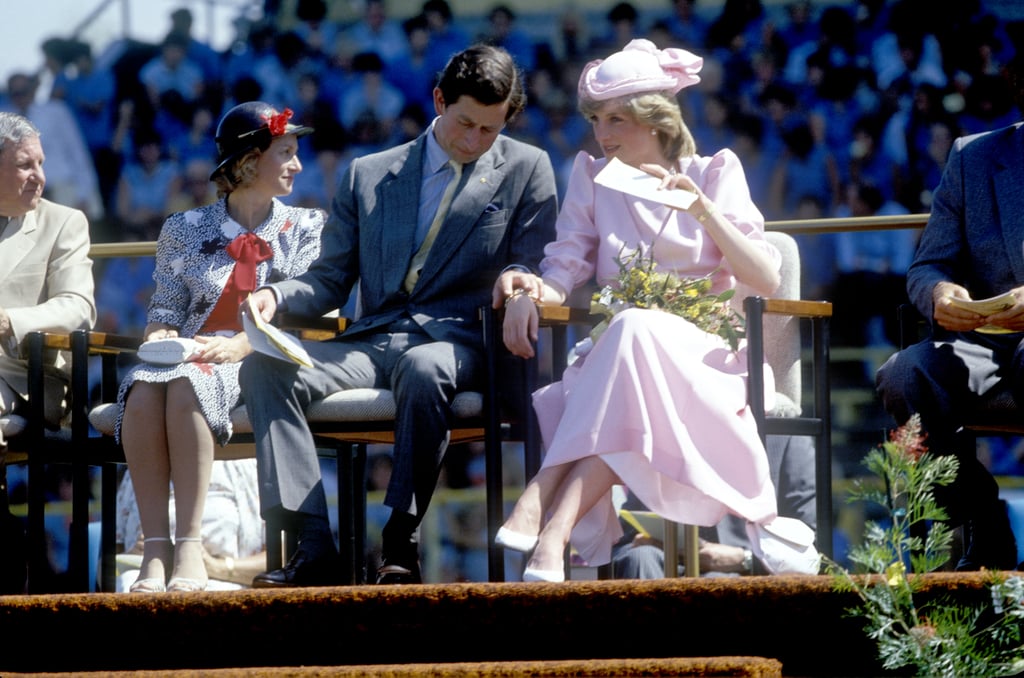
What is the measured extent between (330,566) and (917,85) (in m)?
3.94

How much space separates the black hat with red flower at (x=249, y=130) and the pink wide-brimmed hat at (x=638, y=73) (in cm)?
89

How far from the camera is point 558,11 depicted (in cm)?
728

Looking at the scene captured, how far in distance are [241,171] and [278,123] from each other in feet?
0.55

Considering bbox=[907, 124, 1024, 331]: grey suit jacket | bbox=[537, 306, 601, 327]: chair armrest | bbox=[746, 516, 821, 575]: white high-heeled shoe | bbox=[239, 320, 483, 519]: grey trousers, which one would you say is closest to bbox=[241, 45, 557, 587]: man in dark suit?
bbox=[239, 320, 483, 519]: grey trousers

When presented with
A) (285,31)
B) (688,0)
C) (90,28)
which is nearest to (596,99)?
(688,0)

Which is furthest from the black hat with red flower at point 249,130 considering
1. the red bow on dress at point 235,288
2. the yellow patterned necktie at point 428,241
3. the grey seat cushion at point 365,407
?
the grey seat cushion at point 365,407

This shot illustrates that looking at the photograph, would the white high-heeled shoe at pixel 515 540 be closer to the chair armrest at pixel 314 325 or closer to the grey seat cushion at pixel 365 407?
A: the grey seat cushion at pixel 365 407

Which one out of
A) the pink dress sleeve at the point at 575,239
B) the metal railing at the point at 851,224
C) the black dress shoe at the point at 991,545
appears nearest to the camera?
the black dress shoe at the point at 991,545

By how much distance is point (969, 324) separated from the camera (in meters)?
3.36

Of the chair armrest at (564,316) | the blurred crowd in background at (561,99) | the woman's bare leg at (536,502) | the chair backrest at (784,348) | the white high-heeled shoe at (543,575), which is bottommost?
the white high-heeled shoe at (543,575)

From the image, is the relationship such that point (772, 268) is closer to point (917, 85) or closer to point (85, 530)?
point (85, 530)

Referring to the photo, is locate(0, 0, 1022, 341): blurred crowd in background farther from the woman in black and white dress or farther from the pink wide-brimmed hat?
the woman in black and white dress

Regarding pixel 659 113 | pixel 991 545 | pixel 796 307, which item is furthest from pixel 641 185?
pixel 991 545

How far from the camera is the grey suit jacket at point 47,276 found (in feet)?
12.9
